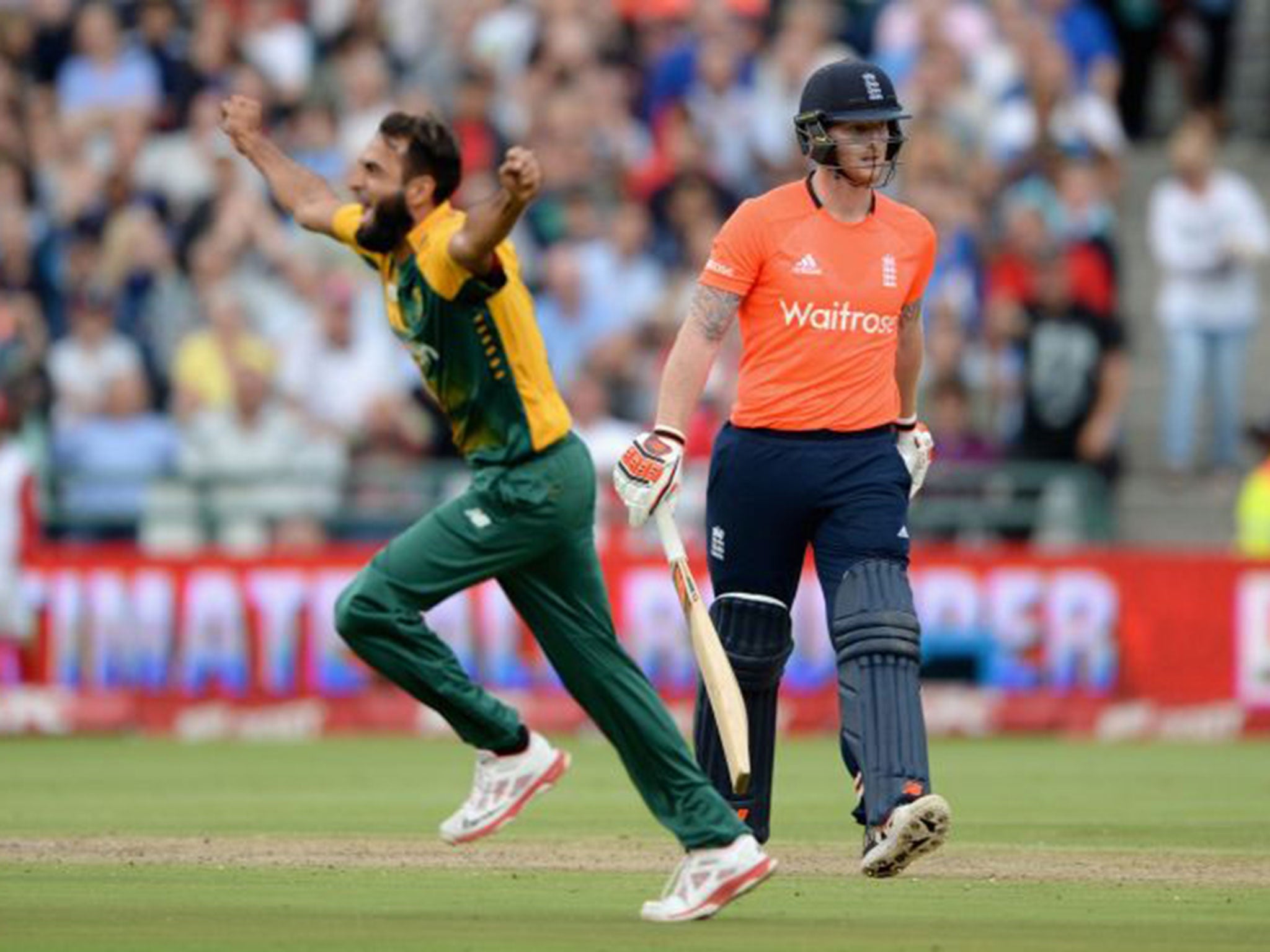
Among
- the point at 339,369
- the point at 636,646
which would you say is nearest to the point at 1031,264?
the point at 636,646

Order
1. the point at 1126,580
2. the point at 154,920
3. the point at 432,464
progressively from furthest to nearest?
1. the point at 432,464
2. the point at 1126,580
3. the point at 154,920

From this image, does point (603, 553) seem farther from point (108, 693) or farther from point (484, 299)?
point (484, 299)

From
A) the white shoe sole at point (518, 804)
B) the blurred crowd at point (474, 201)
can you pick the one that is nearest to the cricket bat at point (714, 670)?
the white shoe sole at point (518, 804)

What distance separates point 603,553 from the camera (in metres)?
18.1

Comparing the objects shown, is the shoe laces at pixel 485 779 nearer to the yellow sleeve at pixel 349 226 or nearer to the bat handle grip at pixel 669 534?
the bat handle grip at pixel 669 534

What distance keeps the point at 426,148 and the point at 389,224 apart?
34cm

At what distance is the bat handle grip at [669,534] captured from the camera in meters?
9.45

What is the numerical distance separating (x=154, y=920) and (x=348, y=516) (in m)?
10.4

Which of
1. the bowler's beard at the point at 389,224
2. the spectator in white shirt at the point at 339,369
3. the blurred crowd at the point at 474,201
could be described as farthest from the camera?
the spectator in white shirt at the point at 339,369

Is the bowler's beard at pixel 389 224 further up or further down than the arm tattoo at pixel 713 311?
further up

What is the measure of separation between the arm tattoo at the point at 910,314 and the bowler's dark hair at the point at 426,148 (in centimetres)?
166

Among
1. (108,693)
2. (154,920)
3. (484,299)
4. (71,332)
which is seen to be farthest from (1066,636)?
(154,920)

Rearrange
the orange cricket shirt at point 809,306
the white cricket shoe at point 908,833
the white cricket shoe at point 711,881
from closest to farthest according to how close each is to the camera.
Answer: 1. the white cricket shoe at point 711,881
2. the white cricket shoe at point 908,833
3. the orange cricket shirt at point 809,306

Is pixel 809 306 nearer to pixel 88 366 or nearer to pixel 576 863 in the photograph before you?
pixel 576 863
